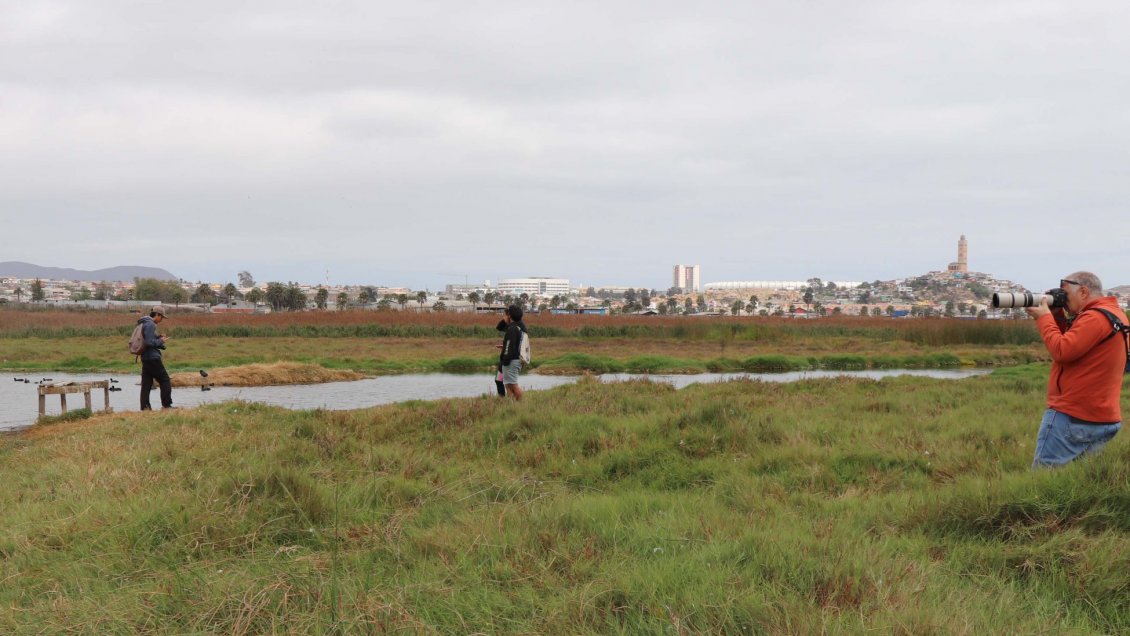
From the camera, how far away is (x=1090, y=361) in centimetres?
484

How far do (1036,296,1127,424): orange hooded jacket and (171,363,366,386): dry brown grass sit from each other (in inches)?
829

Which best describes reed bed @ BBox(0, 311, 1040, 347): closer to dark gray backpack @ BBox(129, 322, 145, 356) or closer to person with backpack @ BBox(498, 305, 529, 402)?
dark gray backpack @ BBox(129, 322, 145, 356)

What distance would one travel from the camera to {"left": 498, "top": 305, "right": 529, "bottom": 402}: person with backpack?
1141cm

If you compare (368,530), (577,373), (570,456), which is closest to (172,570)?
(368,530)

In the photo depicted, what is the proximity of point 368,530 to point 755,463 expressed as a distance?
155 inches

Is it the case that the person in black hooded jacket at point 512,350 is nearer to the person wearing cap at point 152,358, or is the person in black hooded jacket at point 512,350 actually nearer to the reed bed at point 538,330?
→ the person wearing cap at point 152,358

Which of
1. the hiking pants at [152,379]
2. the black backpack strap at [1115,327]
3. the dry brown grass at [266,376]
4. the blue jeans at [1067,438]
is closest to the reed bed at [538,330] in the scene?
the dry brown grass at [266,376]

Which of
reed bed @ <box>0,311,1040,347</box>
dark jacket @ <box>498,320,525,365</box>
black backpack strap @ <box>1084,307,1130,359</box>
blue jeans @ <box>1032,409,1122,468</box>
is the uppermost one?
black backpack strap @ <box>1084,307,1130,359</box>

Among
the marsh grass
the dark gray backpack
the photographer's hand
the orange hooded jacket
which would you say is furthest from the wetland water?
the orange hooded jacket

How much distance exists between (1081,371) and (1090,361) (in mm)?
83

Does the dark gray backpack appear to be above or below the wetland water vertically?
above

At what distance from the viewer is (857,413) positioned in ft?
35.1

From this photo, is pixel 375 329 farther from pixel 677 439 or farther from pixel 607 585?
pixel 607 585

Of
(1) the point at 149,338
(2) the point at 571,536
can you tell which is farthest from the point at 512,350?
(2) the point at 571,536
